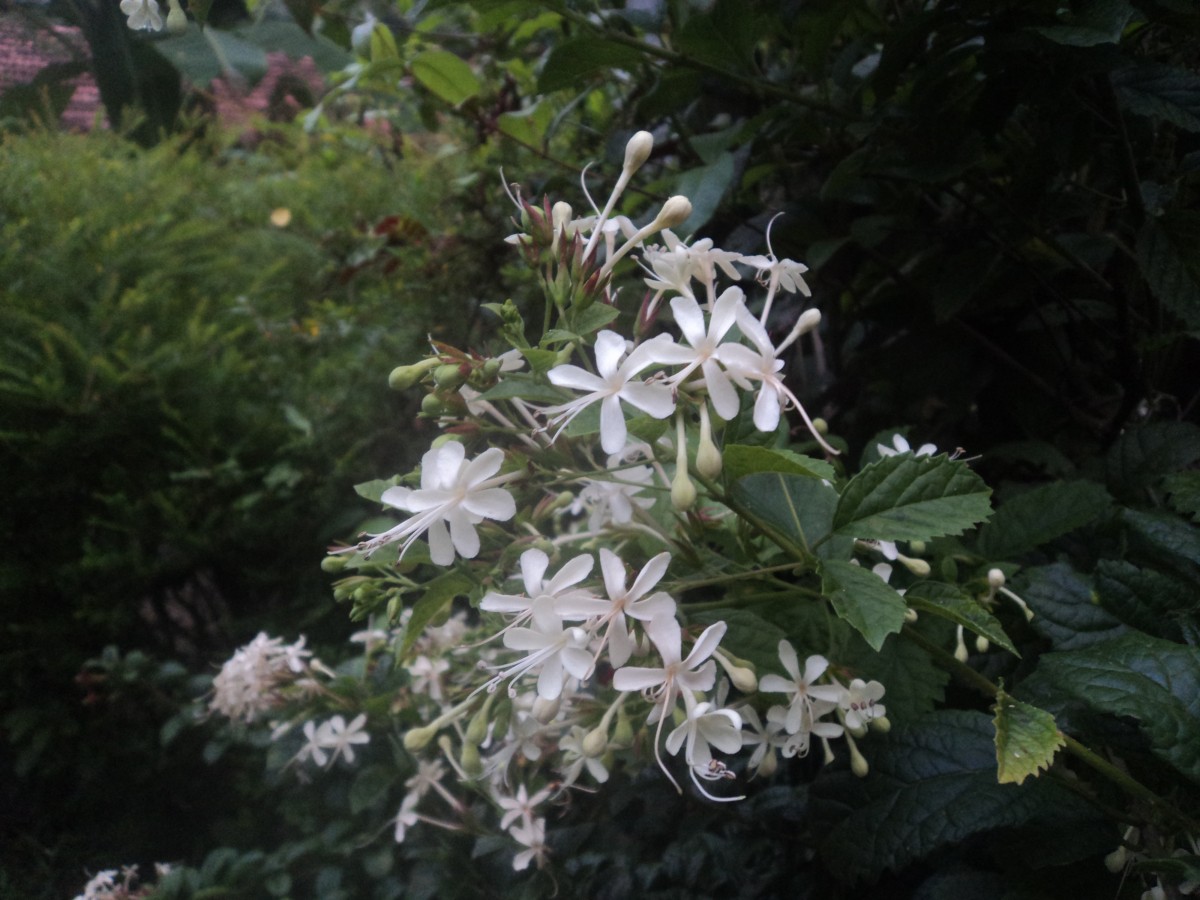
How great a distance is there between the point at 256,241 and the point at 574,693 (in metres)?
1.56

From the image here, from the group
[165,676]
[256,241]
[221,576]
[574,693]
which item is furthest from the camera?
[256,241]

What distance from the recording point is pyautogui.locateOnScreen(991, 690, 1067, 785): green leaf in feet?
1.41

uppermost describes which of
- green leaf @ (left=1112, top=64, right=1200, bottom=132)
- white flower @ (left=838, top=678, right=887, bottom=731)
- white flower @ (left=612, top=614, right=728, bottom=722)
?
green leaf @ (left=1112, top=64, right=1200, bottom=132)

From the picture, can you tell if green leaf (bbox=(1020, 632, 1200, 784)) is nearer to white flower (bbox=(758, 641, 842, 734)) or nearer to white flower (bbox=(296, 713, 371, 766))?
white flower (bbox=(758, 641, 842, 734))

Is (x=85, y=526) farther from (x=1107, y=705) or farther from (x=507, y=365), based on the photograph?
A: (x=1107, y=705)

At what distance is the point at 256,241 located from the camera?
1.81m

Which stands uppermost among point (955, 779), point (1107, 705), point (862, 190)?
point (862, 190)

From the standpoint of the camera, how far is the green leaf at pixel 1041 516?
0.68 meters

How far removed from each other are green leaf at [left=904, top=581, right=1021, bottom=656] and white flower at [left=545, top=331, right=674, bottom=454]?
222 mm

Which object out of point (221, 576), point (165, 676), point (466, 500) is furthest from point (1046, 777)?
point (221, 576)

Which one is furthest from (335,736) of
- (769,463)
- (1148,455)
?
(1148,455)

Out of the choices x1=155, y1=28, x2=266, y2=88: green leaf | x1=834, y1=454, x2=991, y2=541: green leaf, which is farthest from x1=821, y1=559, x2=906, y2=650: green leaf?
x1=155, y1=28, x2=266, y2=88: green leaf

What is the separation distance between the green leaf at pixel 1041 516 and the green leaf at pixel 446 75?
0.89 metres

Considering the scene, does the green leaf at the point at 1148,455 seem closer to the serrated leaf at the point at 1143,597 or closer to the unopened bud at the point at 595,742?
the serrated leaf at the point at 1143,597
